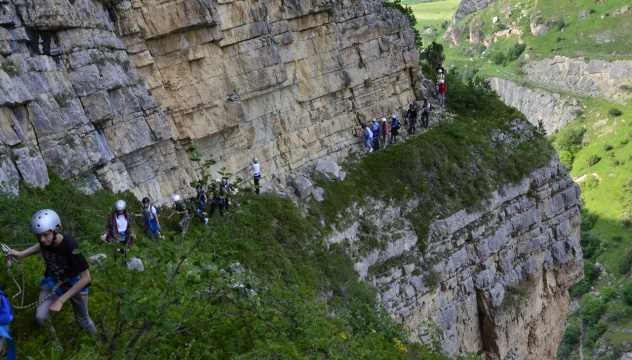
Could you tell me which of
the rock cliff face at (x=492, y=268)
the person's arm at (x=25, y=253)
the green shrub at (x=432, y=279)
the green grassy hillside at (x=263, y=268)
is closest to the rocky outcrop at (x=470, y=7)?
the green grassy hillside at (x=263, y=268)

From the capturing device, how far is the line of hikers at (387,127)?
27234 mm

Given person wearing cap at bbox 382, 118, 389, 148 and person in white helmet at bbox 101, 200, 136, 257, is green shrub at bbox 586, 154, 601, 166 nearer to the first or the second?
person wearing cap at bbox 382, 118, 389, 148

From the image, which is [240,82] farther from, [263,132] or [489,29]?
[489,29]

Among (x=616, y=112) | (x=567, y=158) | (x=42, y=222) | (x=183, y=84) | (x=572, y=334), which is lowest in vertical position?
(x=572, y=334)

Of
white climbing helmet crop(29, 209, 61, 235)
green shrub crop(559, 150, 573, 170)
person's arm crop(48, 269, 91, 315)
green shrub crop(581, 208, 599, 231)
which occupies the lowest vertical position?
green shrub crop(581, 208, 599, 231)

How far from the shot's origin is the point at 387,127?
27.4 m

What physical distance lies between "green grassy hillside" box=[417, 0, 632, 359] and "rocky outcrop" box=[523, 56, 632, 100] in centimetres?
133

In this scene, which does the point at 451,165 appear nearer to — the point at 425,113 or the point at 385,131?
the point at 425,113

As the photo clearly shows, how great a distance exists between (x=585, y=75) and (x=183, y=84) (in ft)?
314

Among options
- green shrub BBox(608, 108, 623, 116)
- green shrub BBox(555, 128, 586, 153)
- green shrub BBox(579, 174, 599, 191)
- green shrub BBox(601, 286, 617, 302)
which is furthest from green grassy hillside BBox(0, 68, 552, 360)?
green shrub BBox(608, 108, 623, 116)

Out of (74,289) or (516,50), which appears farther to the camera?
(516,50)

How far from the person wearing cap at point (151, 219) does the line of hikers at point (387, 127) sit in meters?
13.6

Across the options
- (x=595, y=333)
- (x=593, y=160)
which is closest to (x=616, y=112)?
(x=593, y=160)

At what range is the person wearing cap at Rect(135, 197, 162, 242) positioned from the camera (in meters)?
15.6
